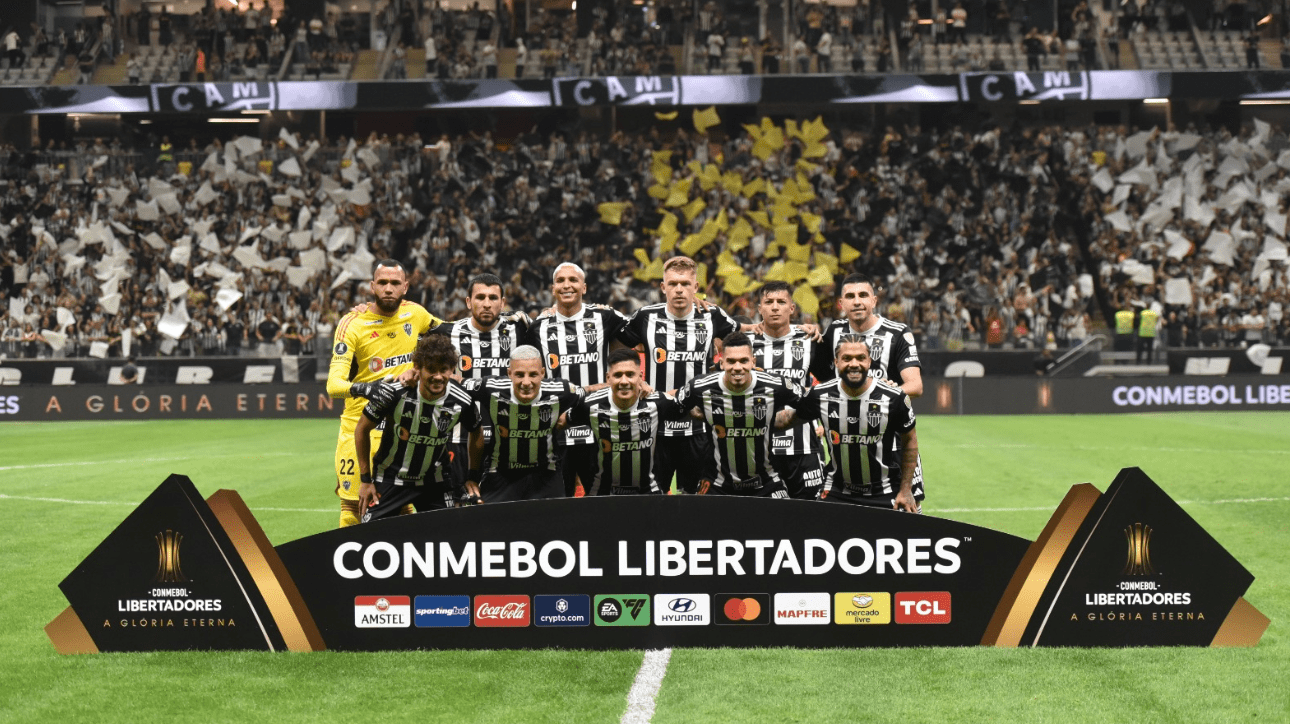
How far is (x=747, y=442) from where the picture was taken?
756cm

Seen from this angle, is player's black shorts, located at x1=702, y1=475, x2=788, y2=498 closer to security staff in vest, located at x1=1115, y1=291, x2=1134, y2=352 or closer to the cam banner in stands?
the cam banner in stands

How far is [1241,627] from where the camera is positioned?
642 centimetres

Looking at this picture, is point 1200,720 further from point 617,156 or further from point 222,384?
point 617,156

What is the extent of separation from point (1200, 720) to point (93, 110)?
3335 centimetres

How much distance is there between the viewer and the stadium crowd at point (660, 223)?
29969 millimetres

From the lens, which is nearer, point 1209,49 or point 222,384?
point 222,384

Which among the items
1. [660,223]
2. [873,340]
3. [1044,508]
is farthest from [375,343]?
[660,223]

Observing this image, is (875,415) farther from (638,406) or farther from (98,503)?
(98,503)

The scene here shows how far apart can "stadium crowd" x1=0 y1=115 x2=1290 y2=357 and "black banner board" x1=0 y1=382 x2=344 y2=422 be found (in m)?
3.51

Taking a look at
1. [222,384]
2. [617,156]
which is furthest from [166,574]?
[617,156]

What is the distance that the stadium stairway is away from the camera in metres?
34.8

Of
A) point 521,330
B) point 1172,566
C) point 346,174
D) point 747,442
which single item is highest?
point 346,174

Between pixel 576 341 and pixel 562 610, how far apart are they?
98.9 inches

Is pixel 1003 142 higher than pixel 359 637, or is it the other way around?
pixel 1003 142
